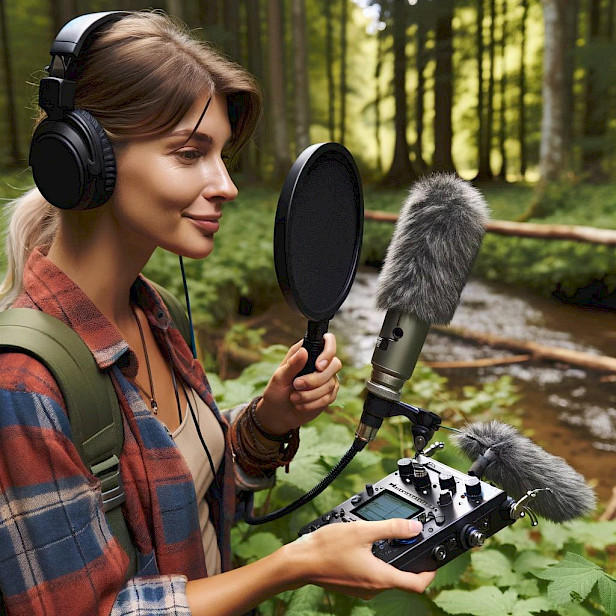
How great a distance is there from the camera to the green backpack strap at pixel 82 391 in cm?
77

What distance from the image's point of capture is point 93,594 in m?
0.74

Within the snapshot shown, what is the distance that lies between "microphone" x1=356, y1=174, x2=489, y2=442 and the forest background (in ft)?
1.67

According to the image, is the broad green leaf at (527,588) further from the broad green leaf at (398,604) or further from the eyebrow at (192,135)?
the eyebrow at (192,135)

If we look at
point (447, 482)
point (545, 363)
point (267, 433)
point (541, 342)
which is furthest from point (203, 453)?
point (541, 342)

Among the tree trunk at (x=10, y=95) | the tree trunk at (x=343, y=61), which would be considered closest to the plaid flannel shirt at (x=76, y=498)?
the tree trunk at (x=10, y=95)

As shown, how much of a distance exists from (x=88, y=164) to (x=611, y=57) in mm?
6565

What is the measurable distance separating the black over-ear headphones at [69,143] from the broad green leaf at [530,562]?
1.21 meters

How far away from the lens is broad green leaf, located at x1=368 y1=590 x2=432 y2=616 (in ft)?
3.76

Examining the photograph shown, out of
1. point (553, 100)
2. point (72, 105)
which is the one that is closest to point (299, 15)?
point (553, 100)

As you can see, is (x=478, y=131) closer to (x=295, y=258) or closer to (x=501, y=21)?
(x=501, y=21)

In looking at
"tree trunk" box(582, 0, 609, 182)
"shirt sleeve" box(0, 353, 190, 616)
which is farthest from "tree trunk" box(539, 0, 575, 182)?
"shirt sleeve" box(0, 353, 190, 616)

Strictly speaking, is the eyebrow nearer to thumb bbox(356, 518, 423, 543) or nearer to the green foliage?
thumb bbox(356, 518, 423, 543)

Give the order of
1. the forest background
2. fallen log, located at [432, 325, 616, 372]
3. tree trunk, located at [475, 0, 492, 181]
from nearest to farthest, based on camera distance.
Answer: the forest background → fallen log, located at [432, 325, 616, 372] → tree trunk, located at [475, 0, 492, 181]

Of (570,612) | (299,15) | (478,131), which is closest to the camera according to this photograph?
(570,612)
